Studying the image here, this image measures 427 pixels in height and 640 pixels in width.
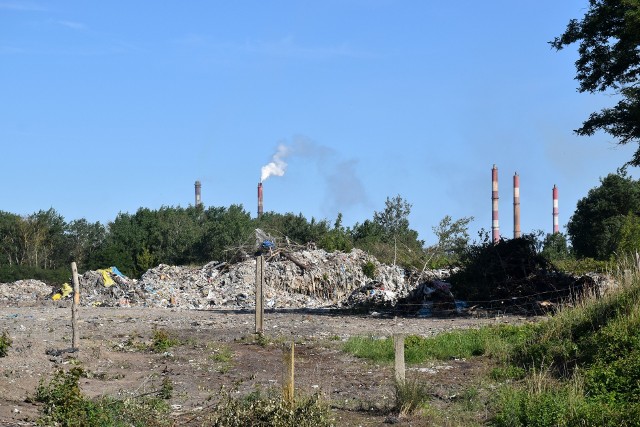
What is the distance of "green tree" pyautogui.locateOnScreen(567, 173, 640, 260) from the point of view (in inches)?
2192

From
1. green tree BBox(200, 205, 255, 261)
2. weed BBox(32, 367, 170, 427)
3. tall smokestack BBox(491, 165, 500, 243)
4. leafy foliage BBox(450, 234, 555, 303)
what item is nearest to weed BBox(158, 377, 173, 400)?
weed BBox(32, 367, 170, 427)

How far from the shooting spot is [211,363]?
570 inches

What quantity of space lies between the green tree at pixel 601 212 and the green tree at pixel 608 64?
3454 centimetres

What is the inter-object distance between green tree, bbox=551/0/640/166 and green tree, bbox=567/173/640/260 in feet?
113

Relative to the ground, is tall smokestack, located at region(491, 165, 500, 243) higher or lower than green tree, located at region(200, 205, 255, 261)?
higher

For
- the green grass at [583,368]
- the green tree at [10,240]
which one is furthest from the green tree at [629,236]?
the green tree at [10,240]

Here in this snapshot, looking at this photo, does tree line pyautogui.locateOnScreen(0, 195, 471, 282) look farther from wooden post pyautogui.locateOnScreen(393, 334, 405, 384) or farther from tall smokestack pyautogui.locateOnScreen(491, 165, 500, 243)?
wooden post pyautogui.locateOnScreen(393, 334, 405, 384)

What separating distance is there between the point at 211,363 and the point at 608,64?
12.9 meters

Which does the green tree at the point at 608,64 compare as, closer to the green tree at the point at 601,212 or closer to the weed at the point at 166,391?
the weed at the point at 166,391

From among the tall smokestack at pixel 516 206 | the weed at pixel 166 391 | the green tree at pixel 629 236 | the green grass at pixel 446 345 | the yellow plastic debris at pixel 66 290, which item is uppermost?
the tall smokestack at pixel 516 206

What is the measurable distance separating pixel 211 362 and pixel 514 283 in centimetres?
1078

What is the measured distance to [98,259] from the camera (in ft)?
161

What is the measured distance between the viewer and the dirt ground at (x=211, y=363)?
445 inches

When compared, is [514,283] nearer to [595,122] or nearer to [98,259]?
[595,122]
